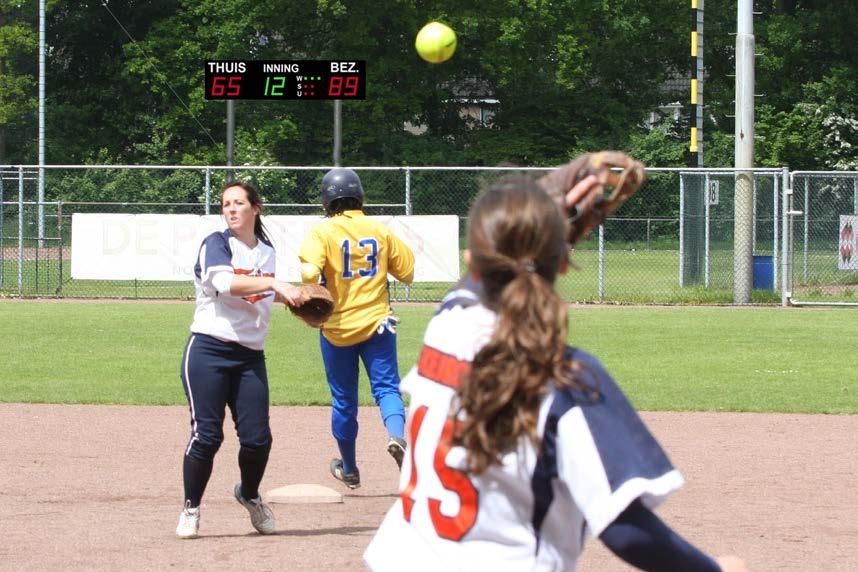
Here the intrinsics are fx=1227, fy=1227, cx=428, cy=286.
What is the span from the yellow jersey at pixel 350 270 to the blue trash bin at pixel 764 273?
1533cm

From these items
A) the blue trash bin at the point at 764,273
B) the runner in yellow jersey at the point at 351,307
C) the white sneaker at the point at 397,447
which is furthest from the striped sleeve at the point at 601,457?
the blue trash bin at the point at 764,273

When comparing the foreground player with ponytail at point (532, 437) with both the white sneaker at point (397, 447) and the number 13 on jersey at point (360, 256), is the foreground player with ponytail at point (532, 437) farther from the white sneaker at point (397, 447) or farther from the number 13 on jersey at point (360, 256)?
the number 13 on jersey at point (360, 256)

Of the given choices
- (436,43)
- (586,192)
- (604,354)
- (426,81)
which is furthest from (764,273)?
(426,81)

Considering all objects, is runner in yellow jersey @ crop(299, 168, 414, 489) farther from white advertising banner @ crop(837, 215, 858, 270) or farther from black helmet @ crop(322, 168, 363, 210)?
white advertising banner @ crop(837, 215, 858, 270)

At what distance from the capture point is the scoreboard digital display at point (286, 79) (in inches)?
1304

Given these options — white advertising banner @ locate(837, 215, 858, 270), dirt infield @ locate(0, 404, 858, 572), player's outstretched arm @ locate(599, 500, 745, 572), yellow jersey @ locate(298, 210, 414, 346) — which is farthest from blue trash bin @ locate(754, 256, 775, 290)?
player's outstretched arm @ locate(599, 500, 745, 572)

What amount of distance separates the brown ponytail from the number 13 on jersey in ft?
16.9

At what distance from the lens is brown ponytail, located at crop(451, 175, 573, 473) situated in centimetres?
211

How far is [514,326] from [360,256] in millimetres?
5276

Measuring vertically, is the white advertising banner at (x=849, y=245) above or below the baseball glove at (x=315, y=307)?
above

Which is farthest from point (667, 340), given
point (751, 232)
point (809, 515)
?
point (809, 515)

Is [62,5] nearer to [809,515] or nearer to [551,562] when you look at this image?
[809,515]

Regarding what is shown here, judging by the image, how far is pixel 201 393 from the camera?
599 centimetres

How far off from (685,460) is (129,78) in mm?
39286
